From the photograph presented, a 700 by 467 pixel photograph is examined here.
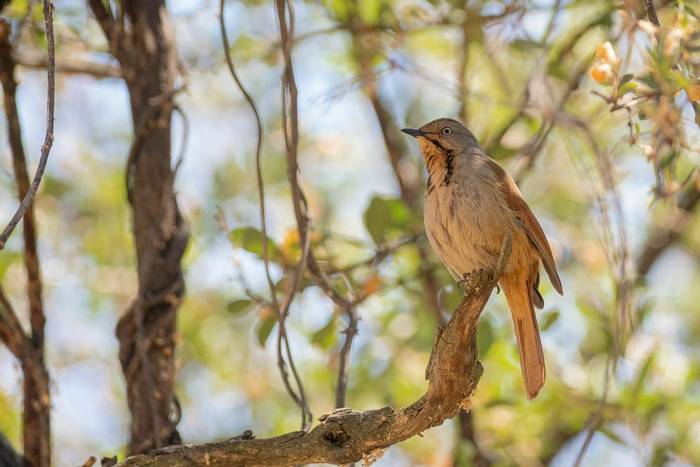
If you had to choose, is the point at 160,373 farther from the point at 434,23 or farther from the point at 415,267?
the point at 434,23

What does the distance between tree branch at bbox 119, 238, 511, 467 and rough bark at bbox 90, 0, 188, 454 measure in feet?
2.97

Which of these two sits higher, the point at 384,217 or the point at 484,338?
the point at 384,217

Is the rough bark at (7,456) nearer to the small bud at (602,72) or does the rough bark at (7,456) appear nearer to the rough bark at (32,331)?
the rough bark at (32,331)

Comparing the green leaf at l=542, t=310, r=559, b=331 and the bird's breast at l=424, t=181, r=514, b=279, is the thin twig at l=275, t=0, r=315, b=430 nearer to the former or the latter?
the bird's breast at l=424, t=181, r=514, b=279

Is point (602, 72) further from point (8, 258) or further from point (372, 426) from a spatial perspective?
point (8, 258)

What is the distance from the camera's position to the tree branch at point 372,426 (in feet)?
10.4

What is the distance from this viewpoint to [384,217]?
5051mm

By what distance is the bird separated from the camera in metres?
4.33

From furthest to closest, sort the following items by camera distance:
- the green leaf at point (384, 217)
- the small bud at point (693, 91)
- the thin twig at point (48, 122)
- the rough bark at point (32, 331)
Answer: the green leaf at point (384, 217), the rough bark at point (32, 331), the small bud at point (693, 91), the thin twig at point (48, 122)

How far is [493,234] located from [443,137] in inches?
31.7

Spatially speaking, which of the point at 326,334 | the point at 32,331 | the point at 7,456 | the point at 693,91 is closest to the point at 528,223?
the point at 326,334

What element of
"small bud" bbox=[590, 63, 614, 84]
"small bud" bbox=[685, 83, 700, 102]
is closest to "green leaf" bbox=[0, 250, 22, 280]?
"small bud" bbox=[590, 63, 614, 84]

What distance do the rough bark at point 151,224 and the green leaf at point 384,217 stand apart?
101 cm

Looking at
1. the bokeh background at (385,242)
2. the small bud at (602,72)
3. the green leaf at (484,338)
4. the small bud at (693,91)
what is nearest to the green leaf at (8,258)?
the bokeh background at (385,242)
